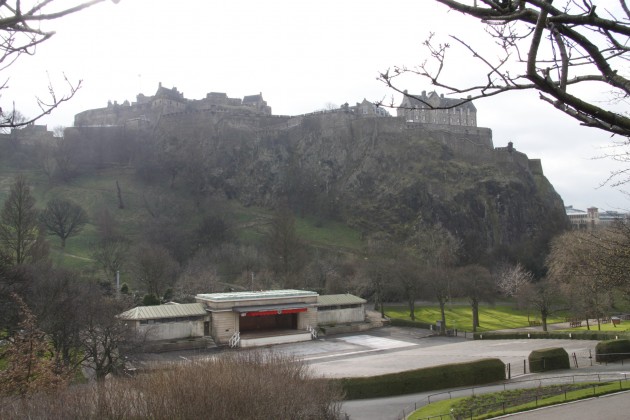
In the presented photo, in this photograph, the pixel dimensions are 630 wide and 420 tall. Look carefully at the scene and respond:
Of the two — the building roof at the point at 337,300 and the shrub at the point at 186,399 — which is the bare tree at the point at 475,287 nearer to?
the building roof at the point at 337,300

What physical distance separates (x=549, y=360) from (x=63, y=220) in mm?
53227

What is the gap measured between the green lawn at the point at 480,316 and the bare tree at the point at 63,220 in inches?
1449

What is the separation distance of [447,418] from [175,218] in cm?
5660

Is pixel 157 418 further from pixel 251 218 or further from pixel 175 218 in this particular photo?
pixel 251 218

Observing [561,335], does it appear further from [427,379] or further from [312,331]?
[312,331]

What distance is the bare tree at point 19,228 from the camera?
134ft

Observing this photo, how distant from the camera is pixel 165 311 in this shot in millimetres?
34125

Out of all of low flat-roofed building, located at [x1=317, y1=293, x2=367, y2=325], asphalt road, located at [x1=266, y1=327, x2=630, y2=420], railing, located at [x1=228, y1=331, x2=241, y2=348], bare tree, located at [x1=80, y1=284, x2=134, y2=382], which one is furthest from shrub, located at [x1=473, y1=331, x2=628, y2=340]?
bare tree, located at [x1=80, y1=284, x2=134, y2=382]

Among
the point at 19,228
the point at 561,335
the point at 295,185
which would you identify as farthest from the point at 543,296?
the point at 295,185

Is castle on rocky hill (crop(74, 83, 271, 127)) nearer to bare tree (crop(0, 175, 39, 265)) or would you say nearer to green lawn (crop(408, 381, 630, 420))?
bare tree (crop(0, 175, 39, 265))

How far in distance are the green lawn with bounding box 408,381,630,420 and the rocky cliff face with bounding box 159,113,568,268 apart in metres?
Result: 52.4

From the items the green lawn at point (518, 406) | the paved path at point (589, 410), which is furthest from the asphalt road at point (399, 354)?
the paved path at point (589, 410)

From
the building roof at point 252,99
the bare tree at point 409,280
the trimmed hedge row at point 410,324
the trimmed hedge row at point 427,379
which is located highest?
the building roof at point 252,99

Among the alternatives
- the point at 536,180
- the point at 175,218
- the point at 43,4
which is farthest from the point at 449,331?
the point at 536,180
